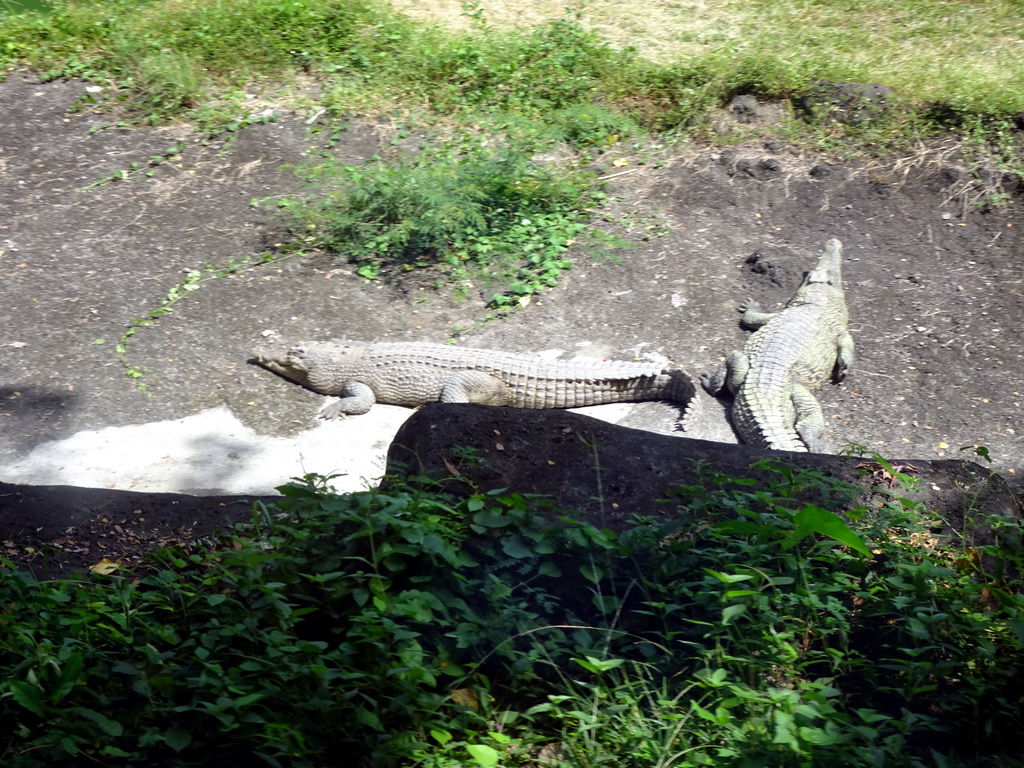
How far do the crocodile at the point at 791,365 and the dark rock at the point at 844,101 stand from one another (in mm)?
2036

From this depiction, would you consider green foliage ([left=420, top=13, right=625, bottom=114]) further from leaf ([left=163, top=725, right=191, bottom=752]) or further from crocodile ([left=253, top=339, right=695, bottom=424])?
leaf ([left=163, top=725, right=191, bottom=752])

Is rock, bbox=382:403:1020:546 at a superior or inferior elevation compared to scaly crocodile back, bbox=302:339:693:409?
superior

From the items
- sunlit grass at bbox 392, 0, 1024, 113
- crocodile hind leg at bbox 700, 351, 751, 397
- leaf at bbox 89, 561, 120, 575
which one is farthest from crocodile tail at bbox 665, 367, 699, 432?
sunlit grass at bbox 392, 0, 1024, 113

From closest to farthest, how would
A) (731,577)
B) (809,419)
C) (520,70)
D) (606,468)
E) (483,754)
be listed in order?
(483,754) → (731,577) → (606,468) → (809,419) → (520,70)

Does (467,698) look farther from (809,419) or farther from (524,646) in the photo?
(809,419)

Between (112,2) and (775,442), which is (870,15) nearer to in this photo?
(775,442)

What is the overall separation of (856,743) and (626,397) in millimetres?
3918

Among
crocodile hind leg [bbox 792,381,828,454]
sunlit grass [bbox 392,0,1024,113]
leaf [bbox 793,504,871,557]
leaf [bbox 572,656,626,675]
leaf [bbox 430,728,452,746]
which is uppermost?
sunlit grass [bbox 392,0,1024,113]

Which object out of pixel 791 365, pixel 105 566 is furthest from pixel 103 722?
pixel 791 365

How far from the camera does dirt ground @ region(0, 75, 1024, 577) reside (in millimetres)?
5422

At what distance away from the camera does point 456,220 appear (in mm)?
6766

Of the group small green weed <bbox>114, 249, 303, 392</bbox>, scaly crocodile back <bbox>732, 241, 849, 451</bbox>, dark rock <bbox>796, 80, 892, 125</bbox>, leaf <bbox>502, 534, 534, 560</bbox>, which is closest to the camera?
leaf <bbox>502, 534, 534, 560</bbox>

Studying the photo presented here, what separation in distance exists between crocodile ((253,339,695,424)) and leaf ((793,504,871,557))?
10.8 feet

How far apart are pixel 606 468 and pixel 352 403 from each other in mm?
3144
